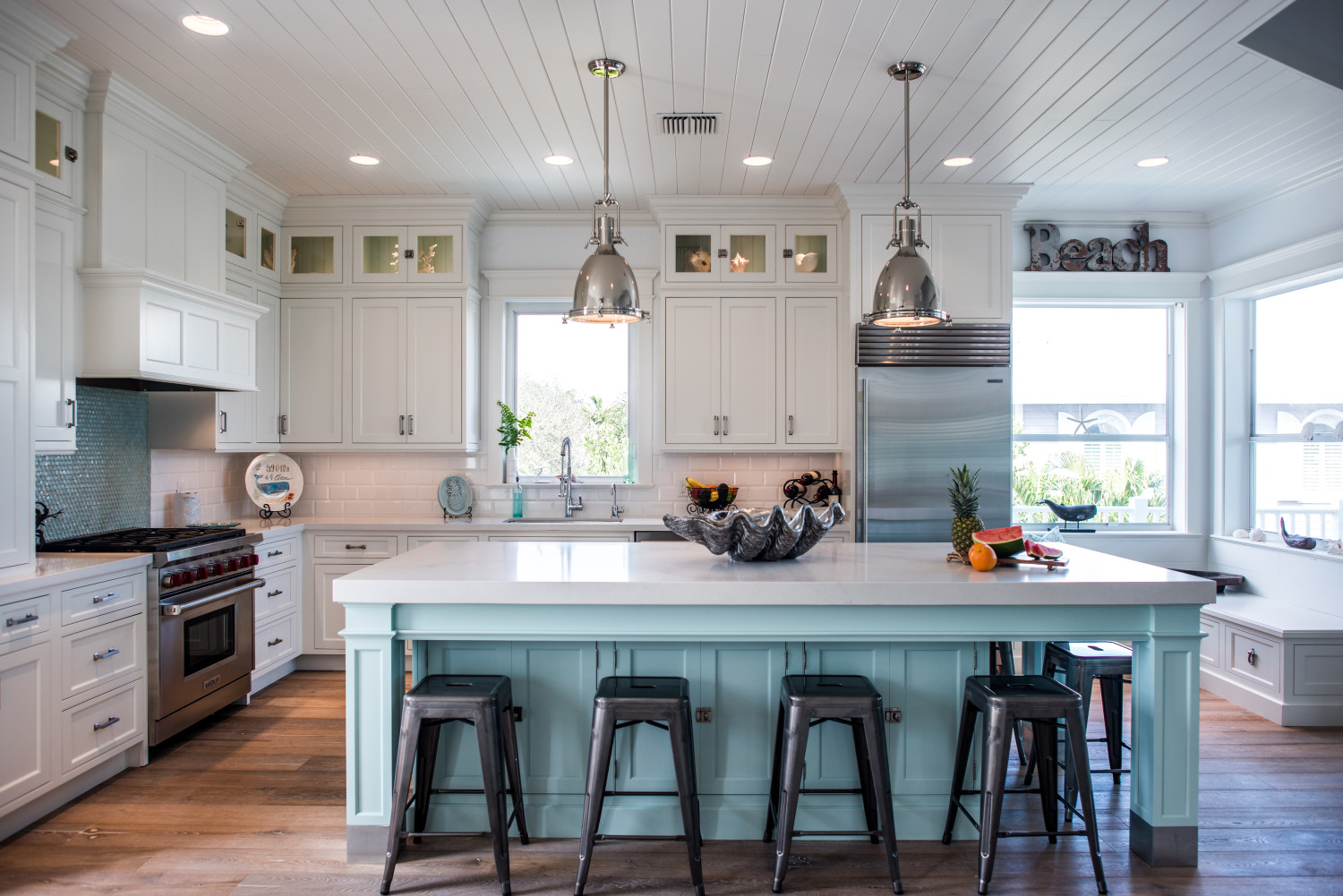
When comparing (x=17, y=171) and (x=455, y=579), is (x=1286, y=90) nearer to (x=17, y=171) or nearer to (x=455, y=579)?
(x=455, y=579)

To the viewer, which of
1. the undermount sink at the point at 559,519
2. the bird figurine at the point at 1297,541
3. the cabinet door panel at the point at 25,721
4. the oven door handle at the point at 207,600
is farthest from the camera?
the undermount sink at the point at 559,519

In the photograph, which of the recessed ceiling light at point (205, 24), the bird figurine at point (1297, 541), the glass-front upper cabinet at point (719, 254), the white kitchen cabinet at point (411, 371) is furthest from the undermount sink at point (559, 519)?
the bird figurine at point (1297, 541)

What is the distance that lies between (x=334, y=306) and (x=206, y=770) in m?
2.75

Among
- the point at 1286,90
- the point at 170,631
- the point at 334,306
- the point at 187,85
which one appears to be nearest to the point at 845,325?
the point at 1286,90

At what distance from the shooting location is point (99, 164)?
337 centimetres

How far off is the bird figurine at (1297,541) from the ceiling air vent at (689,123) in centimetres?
383

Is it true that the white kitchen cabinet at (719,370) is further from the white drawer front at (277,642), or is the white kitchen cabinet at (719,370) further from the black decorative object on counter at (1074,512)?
the white drawer front at (277,642)

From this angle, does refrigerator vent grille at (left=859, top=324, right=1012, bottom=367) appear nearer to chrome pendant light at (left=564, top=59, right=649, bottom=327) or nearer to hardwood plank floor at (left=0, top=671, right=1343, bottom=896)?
chrome pendant light at (left=564, top=59, right=649, bottom=327)

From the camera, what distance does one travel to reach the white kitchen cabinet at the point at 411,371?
500cm

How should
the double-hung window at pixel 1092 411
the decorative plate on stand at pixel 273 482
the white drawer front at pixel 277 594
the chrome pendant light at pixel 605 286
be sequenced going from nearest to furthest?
the chrome pendant light at pixel 605 286 < the white drawer front at pixel 277 594 < the decorative plate on stand at pixel 273 482 < the double-hung window at pixel 1092 411

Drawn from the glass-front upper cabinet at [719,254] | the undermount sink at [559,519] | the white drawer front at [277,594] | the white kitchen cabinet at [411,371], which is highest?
the glass-front upper cabinet at [719,254]

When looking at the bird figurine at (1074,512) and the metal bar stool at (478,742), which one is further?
the bird figurine at (1074,512)

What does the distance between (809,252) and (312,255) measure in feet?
10.0

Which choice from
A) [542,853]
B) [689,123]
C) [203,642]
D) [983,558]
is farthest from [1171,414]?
[203,642]
